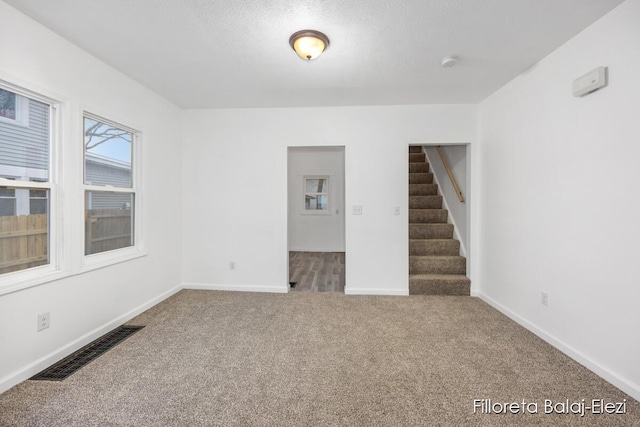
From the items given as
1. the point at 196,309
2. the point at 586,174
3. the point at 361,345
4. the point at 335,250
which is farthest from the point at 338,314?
the point at 335,250

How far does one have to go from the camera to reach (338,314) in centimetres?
291

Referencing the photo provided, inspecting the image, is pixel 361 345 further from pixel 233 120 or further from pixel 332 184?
pixel 332 184

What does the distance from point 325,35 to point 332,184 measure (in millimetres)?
4793

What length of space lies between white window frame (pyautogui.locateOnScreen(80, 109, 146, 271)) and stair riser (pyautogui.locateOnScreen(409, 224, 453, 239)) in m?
3.63

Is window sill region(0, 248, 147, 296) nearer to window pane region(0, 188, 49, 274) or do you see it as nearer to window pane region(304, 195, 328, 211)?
window pane region(0, 188, 49, 274)

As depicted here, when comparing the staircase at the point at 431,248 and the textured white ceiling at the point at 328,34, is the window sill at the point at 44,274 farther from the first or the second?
the staircase at the point at 431,248

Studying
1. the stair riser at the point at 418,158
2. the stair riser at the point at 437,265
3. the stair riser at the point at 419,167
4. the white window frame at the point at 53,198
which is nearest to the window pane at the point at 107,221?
the white window frame at the point at 53,198

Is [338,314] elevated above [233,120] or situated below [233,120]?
below

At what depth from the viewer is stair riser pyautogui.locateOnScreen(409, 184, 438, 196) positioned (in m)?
4.77

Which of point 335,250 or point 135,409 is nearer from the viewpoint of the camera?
point 135,409

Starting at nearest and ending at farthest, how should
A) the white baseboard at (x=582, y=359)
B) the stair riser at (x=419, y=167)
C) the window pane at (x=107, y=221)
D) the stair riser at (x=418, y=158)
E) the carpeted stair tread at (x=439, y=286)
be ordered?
the white baseboard at (x=582, y=359)
the window pane at (x=107, y=221)
the carpeted stair tread at (x=439, y=286)
the stair riser at (x=419, y=167)
the stair riser at (x=418, y=158)

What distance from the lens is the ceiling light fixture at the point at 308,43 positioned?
6.41ft

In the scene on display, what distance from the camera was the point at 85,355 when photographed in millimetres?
2115

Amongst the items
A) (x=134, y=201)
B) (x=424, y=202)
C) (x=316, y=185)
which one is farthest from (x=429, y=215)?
(x=134, y=201)
